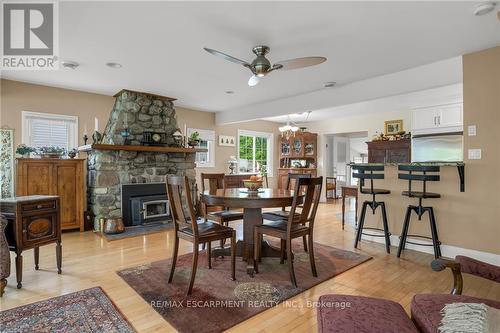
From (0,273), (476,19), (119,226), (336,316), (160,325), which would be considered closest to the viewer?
(336,316)

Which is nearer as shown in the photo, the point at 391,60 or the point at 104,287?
the point at 104,287

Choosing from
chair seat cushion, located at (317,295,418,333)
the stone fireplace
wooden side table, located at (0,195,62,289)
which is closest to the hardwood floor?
wooden side table, located at (0,195,62,289)

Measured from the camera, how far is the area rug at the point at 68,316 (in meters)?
1.81

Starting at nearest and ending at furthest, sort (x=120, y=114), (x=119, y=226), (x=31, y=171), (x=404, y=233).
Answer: (x=404, y=233), (x=31, y=171), (x=119, y=226), (x=120, y=114)

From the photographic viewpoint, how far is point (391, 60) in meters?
3.36

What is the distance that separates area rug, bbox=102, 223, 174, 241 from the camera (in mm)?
4098

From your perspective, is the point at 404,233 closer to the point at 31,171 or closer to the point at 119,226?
the point at 119,226

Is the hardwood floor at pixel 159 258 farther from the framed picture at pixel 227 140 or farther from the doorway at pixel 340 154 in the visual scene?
the doorway at pixel 340 154

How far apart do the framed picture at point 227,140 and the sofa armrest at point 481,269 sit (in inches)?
229

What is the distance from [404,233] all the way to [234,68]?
299 cm

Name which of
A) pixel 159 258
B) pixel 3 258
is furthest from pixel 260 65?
pixel 3 258

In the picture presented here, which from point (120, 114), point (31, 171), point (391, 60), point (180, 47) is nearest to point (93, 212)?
point (31, 171)

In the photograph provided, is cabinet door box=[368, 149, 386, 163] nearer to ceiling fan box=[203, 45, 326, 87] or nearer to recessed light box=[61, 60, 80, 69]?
ceiling fan box=[203, 45, 326, 87]

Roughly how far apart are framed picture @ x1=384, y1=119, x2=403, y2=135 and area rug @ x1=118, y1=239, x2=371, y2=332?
13.7 feet
